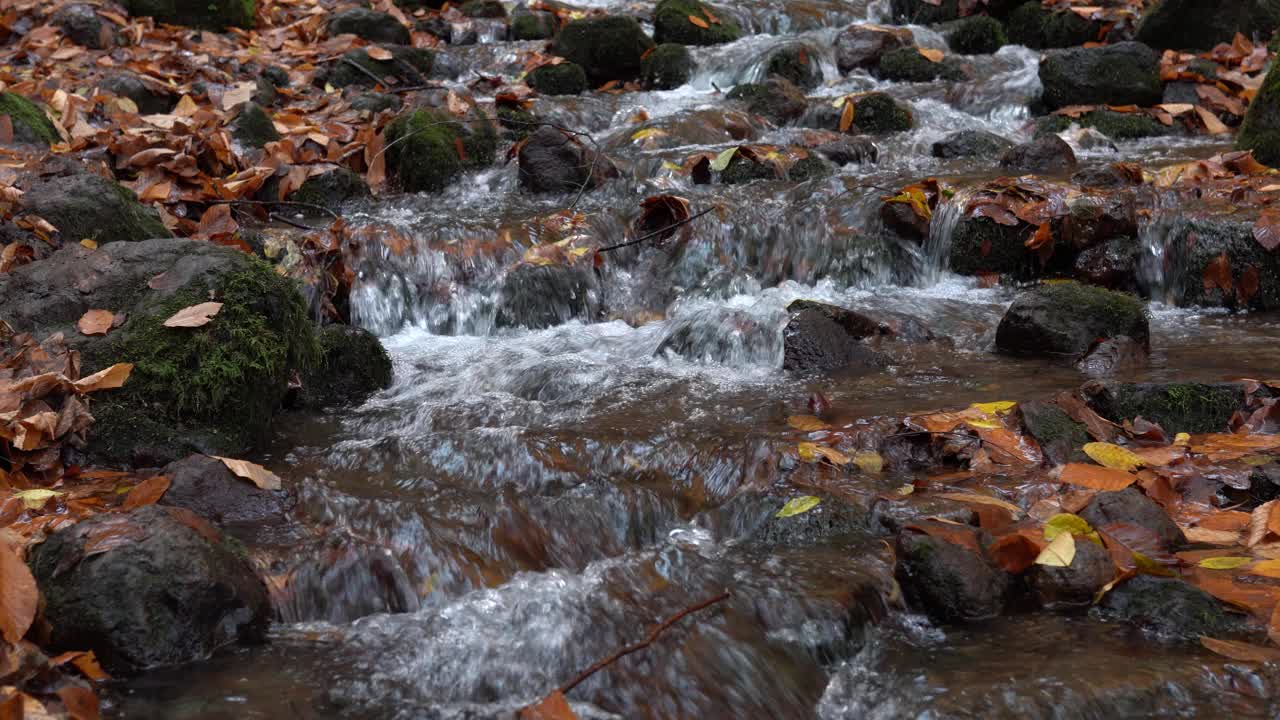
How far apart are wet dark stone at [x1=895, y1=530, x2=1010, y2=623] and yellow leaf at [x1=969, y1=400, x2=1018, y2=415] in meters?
1.20

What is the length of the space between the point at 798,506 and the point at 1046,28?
10.0 meters

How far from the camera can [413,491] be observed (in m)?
3.83

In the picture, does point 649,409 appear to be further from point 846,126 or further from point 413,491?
point 846,126

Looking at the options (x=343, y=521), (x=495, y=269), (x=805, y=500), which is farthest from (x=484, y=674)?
(x=495, y=269)

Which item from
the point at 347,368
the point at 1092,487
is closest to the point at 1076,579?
the point at 1092,487

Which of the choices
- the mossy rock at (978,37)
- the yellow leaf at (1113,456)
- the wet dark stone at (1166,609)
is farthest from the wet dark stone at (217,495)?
the mossy rock at (978,37)

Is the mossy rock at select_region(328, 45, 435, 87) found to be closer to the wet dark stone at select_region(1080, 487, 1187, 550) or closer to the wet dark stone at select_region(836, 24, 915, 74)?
the wet dark stone at select_region(836, 24, 915, 74)

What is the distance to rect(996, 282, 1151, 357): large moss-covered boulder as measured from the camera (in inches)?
201

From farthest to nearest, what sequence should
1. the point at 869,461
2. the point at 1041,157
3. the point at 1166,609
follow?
1. the point at 1041,157
2. the point at 869,461
3. the point at 1166,609

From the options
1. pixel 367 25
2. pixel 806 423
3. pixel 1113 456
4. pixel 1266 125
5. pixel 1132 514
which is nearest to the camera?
pixel 1132 514

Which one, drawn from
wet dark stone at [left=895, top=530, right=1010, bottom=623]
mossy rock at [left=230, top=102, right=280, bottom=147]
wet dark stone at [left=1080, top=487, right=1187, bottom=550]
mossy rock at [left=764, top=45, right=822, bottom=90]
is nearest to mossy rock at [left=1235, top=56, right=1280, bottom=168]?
mossy rock at [left=764, top=45, right=822, bottom=90]

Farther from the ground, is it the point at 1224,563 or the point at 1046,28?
the point at 1046,28

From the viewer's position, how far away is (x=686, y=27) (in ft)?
38.1

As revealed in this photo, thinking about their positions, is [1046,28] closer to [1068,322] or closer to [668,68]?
[668,68]
